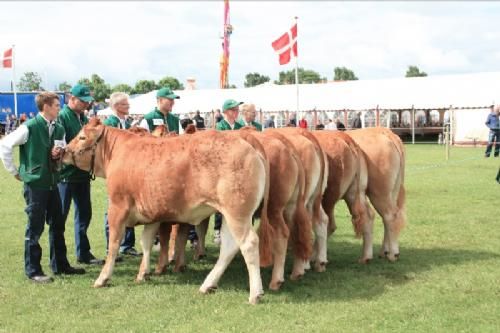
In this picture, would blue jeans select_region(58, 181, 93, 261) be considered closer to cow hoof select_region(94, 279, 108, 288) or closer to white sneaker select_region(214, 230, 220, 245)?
cow hoof select_region(94, 279, 108, 288)

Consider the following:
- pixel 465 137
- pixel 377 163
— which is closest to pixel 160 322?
pixel 377 163

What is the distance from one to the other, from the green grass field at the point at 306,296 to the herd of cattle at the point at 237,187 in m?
0.32

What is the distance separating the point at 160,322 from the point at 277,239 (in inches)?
68.9

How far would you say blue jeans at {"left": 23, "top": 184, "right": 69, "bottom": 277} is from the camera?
7016 mm

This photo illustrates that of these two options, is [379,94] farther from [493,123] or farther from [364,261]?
[364,261]

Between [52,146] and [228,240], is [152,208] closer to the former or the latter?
[228,240]

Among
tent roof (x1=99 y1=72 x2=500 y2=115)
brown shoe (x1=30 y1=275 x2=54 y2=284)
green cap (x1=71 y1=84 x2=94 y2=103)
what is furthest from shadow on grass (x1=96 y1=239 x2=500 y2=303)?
tent roof (x1=99 y1=72 x2=500 y2=115)

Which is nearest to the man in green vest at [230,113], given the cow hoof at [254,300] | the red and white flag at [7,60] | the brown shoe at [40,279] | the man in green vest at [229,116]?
the man in green vest at [229,116]

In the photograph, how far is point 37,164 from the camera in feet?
22.9

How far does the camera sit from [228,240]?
655 centimetres

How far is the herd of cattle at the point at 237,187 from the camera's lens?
246 inches

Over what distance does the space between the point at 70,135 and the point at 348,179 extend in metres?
3.78

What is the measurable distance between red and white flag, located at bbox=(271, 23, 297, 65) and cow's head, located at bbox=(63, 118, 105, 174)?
787 inches

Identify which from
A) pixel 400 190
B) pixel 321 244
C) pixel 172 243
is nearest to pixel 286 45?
pixel 400 190
